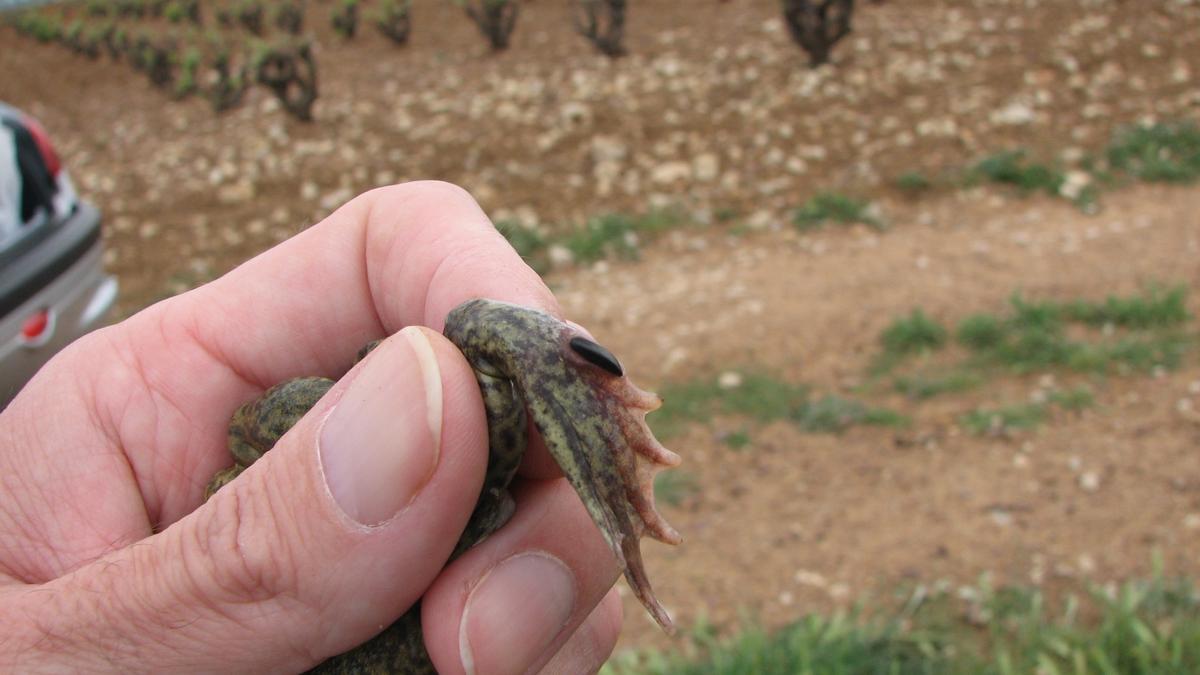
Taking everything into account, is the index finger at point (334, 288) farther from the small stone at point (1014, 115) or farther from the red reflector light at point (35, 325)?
the small stone at point (1014, 115)

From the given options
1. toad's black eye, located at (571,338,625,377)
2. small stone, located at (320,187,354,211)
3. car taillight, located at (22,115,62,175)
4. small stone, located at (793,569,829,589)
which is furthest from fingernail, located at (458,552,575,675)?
small stone, located at (320,187,354,211)

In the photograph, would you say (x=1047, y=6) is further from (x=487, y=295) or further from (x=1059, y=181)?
(x=487, y=295)

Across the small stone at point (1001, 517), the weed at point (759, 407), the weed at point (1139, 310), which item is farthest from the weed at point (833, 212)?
Answer: the small stone at point (1001, 517)

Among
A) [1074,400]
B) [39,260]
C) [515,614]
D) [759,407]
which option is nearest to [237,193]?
[39,260]

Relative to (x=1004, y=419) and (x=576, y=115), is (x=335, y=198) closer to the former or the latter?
(x=576, y=115)

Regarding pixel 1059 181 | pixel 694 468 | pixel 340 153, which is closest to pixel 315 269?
pixel 694 468
